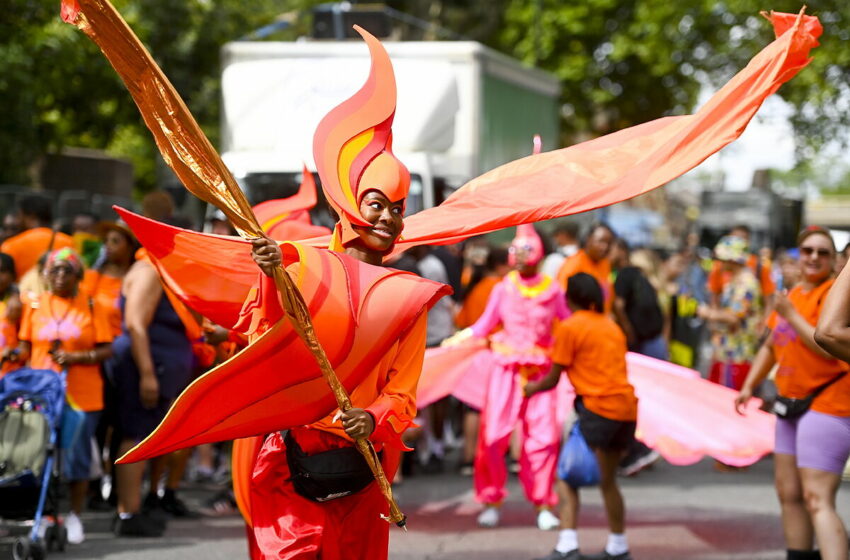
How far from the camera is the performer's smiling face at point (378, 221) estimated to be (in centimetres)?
491

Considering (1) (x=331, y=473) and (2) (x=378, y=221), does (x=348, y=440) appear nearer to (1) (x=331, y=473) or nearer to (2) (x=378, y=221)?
(1) (x=331, y=473)

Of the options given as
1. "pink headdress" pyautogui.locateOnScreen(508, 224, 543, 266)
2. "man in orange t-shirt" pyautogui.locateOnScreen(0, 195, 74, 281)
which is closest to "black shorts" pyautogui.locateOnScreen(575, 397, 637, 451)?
"pink headdress" pyautogui.locateOnScreen(508, 224, 543, 266)

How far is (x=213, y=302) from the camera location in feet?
17.7

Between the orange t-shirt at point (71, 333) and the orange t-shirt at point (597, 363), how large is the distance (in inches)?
109

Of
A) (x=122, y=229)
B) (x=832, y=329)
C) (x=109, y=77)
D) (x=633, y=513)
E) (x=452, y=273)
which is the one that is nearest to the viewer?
(x=832, y=329)

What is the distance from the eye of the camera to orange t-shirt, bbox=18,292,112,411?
8328 mm

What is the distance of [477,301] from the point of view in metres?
12.3

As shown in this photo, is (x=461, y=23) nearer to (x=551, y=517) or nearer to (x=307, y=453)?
(x=551, y=517)

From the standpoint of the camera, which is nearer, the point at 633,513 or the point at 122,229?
the point at 122,229

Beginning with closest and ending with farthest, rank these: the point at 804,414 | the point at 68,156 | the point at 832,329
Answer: the point at 832,329 → the point at 804,414 → the point at 68,156

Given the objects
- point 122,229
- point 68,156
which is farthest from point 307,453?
point 68,156

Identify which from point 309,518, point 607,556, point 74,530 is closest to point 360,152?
point 309,518

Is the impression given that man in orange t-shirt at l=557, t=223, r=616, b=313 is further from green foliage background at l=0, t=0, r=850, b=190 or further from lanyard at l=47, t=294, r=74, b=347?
green foliage background at l=0, t=0, r=850, b=190

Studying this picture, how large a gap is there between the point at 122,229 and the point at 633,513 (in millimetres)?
4004
